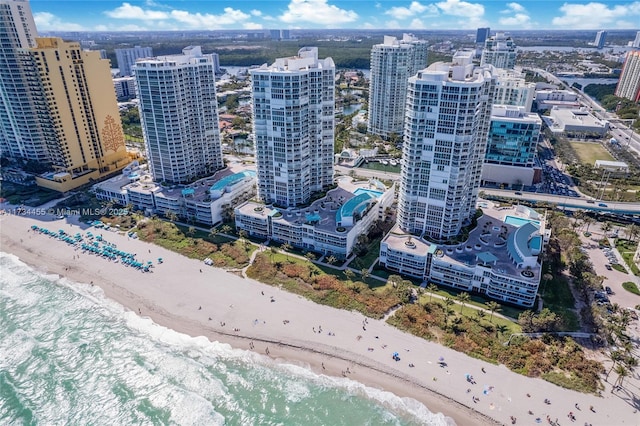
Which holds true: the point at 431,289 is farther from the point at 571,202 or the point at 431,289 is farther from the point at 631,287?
the point at 571,202

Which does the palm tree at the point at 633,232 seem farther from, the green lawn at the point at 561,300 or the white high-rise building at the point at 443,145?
the white high-rise building at the point at 443,145

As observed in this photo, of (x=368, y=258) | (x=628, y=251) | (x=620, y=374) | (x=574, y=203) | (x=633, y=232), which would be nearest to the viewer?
(x=620, y=374)

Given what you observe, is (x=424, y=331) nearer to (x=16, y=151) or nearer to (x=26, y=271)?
(x=26, y=271)

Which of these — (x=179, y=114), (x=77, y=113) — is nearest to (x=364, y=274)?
(x=179, y=114)

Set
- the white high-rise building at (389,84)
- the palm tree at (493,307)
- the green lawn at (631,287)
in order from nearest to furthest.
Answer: the palm tree at (493,307), the green lawn at (631,287), the white high-rise building at (389,84)

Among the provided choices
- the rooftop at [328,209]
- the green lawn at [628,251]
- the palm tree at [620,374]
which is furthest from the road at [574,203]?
the palm tree at [620,374]

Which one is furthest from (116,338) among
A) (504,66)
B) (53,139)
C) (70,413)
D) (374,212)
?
(504,66)

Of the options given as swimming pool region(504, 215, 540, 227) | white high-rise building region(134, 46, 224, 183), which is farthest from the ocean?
swimming pool region(504, 215, 540, 227)
